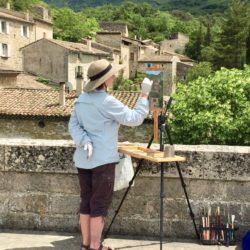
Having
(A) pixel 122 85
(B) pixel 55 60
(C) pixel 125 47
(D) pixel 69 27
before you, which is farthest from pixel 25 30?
(D) pixel 69 27

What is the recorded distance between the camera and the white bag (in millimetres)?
4445

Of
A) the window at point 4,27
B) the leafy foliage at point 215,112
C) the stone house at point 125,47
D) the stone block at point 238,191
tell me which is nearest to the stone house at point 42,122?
the leafy foliage at point 215,112

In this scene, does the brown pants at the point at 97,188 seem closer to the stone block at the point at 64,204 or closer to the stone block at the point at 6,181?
the stone block at the point at 64,204

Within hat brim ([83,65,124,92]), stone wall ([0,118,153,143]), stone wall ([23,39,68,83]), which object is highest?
stone wall ([23,39,68,83])

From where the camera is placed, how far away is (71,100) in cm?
3006

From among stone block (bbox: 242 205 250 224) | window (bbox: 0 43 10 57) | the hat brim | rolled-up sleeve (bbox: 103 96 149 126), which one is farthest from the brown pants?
window (bbox: 0 43 10 57)

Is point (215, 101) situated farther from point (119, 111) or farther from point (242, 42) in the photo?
point (242, 42)

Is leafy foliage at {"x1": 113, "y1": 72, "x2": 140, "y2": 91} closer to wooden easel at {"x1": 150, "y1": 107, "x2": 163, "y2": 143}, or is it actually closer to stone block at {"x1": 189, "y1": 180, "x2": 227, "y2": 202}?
stone block at {"x1": 189, "y1": 180, "x2": 227, "y2": 202}

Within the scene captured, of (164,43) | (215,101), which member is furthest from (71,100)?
(164,43)

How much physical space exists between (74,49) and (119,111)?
47.9 meters

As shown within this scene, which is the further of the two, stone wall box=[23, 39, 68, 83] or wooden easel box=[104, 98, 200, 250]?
stone wall box=[23, 39, 68, 83]

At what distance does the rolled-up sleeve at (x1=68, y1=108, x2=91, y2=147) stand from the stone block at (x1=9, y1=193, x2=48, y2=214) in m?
1.26

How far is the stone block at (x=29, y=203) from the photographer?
16.4 feet

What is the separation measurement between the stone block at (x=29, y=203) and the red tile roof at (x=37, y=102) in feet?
71.8
